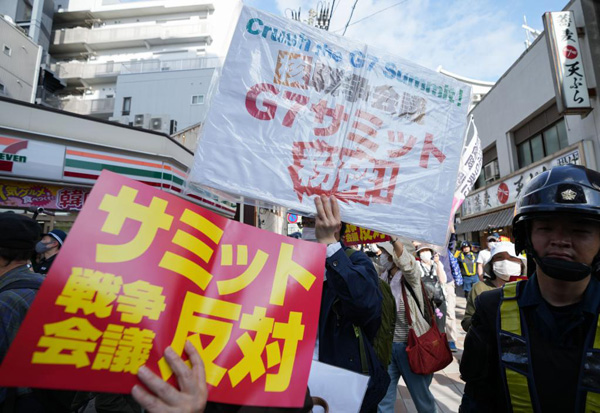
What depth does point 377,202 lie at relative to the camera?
1.95 metres

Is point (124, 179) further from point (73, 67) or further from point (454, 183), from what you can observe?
point (73, 67)

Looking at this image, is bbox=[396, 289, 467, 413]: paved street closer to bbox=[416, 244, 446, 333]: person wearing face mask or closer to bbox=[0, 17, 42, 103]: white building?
bbox=[416, 244, 446, 333]: person wearing face mask

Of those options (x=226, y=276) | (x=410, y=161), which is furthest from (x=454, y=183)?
(x=226, y=276)

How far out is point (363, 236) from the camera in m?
2.62

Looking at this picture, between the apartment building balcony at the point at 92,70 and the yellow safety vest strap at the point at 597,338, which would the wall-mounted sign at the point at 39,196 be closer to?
the yellow safety vest strap at the point at 597,338

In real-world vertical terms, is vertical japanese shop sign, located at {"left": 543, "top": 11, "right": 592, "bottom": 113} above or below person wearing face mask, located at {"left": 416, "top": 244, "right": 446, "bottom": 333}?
above

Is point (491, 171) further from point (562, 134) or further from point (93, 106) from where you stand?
point (93, 106)

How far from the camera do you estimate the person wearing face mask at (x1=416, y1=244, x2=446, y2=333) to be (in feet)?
13.6

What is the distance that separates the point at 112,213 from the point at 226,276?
0.40m

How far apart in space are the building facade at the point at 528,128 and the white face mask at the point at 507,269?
305 inches

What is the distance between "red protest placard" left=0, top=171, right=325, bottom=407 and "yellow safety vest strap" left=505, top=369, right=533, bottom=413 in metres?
0.84

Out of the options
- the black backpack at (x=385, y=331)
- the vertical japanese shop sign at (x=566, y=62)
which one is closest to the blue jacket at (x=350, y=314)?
the black backpack at (x=385, y=331)

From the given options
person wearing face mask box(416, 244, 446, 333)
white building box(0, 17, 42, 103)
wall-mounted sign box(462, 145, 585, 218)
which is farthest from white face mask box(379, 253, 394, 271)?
white building box(0, 17, 42, 103)

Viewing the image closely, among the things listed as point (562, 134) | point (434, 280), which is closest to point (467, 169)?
point (434, 280)
